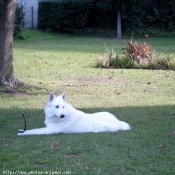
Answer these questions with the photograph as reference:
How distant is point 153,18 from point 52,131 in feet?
109

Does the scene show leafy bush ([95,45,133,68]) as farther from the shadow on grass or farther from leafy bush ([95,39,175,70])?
the shadow on grass

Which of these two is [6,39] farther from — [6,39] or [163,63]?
[163,63]

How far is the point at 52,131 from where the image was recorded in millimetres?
8086

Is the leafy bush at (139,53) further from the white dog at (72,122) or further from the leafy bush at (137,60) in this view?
the white dog at (72,122)

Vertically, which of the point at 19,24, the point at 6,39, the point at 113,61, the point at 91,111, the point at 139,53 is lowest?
the point at 91,111

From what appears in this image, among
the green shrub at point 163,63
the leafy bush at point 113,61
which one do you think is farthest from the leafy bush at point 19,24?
the green shrub at point 163,63

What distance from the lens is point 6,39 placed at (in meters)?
11.7

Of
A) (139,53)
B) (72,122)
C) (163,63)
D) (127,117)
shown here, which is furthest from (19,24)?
(72,122)

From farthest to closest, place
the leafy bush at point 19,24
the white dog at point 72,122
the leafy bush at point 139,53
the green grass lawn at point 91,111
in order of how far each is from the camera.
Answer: the leafy bush at point 19,24 < the leafy bush at point 139,53 < the white dog at point 72,122 < the green grass lawn at point 91,111

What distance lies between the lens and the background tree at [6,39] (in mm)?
11602

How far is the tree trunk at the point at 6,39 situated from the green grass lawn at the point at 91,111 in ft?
1.63

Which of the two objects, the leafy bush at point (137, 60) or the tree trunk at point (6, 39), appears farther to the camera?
the leafy bush at point (137, 60)

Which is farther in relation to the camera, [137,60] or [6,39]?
[137,60]

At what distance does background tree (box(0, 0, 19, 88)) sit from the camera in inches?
457
